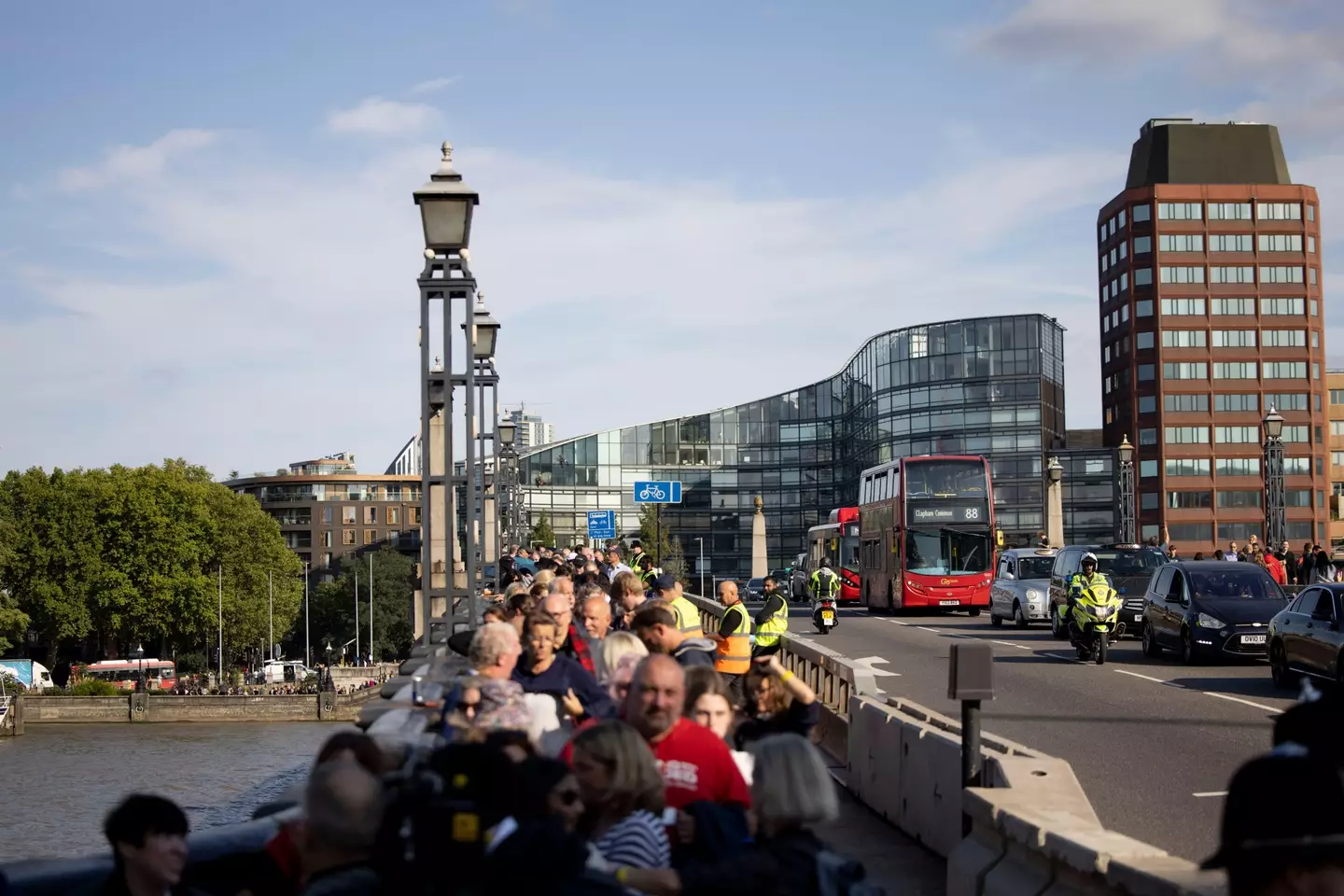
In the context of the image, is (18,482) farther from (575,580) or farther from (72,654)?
(575,580)

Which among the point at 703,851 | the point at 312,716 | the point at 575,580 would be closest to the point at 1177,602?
the point at 575,580

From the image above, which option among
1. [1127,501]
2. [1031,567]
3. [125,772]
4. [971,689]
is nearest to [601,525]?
[1127,501]

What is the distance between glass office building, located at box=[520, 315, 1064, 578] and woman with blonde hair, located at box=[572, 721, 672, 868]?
102m

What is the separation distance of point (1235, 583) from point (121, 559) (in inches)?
3299

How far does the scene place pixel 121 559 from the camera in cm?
9638

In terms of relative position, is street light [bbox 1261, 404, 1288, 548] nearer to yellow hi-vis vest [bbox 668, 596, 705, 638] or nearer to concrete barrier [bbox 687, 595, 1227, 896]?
concrete barrier [bbox 687, 595, 1227, 896]

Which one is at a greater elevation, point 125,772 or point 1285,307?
point 1285,307

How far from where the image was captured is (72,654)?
111 metres

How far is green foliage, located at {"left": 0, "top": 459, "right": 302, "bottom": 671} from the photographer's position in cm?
9369

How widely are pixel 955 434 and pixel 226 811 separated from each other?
2689 inches

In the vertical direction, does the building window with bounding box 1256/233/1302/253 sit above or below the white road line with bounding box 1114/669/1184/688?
above

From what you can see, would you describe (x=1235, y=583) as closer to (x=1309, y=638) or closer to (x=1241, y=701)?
(x=1309, y=638)

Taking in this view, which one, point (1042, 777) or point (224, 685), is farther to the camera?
point (224, 685)

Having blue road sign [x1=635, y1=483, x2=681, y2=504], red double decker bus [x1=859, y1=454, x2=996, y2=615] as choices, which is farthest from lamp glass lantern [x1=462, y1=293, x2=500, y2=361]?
blue road sign [x1=635, y1=483, x2=681, y2=504]
